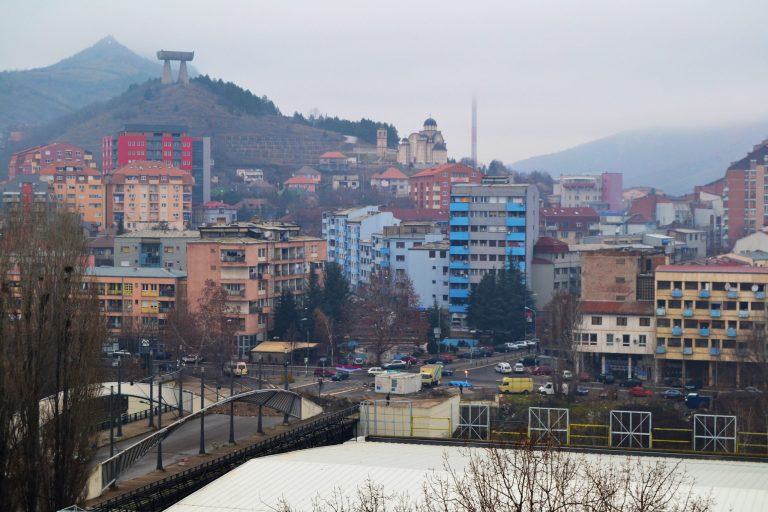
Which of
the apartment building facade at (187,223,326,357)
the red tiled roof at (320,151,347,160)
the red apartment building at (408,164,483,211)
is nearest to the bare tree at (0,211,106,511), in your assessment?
the apartment building facade at (187,223,326,357)

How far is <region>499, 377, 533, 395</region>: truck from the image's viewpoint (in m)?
31.7

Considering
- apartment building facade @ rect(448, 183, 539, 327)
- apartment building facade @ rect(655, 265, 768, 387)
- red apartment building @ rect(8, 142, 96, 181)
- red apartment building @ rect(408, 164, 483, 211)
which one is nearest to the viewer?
apartment building facade @ rect(655, 265, 768, 387)

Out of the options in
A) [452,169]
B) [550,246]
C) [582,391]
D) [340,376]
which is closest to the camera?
[582,391]

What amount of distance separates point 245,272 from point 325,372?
5.70 meters

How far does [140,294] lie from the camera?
1601 inches

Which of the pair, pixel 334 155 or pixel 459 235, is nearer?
pixel 459 235

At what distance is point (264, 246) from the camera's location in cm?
4038

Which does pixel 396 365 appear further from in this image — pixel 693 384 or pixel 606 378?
pixel 693 384

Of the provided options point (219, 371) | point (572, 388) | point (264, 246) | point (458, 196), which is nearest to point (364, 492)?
point (572, 388)

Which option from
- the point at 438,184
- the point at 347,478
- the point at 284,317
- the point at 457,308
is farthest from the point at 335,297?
the point at 438,184

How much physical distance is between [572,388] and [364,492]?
15219 mm

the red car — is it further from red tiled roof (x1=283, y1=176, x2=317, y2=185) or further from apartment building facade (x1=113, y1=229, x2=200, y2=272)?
red tiled roof (x1=283, y1=176, x2=317, y2=185)

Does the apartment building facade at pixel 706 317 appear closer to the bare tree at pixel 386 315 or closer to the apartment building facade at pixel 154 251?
the bare tree at pixel 386 315

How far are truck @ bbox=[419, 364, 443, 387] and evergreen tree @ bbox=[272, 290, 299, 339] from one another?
23.1 ft
